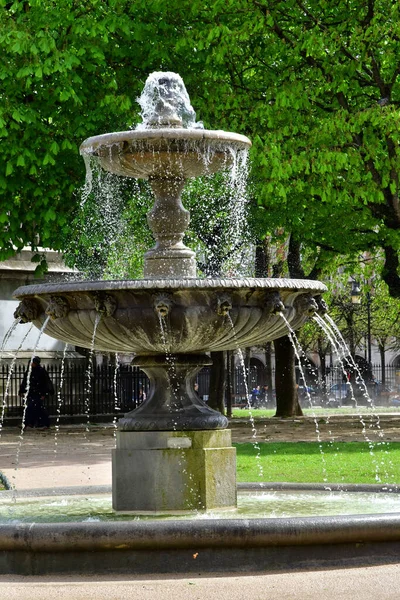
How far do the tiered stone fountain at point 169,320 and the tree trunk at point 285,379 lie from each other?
2024 cm

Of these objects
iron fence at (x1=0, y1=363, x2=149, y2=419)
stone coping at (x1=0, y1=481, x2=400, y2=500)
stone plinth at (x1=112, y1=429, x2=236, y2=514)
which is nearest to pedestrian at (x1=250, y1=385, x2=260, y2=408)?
iron fence at (x1=0, y1=363, x2=149, y2=419)

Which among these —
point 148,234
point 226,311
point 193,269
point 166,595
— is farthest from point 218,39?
point 166,595

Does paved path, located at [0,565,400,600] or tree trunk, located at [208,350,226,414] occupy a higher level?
tree trunk, located at [208,350,226,414]

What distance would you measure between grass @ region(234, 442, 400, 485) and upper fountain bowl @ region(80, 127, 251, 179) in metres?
4.97

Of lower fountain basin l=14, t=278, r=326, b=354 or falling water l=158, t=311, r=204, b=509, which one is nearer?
lower fountain basin l=14, t=278, r=326, b=354

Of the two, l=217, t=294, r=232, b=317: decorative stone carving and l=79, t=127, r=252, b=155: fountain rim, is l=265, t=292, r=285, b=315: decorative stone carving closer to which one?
l=217, t=294, r=232, b=317: decorative stone carving

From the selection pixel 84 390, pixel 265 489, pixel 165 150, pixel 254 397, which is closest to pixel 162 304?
pixel 165 150

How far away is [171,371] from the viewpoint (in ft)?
30.2

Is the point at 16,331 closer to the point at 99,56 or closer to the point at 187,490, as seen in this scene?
the point at 99,56

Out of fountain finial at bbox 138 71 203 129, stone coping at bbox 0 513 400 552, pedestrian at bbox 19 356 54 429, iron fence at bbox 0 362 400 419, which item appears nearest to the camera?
stone coping at bbox 0 513 400 552

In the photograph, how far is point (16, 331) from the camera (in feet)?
99.2

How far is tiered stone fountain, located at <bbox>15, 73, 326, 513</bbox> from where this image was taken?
831cm

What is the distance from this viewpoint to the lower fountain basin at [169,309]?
A: 27.0ft

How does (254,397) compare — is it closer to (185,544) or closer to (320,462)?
(320,462)
